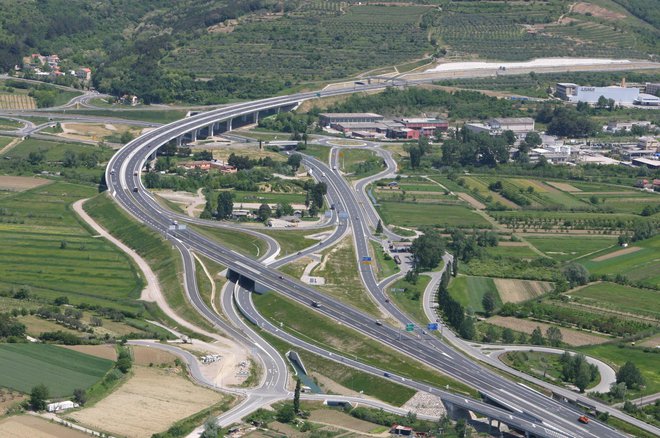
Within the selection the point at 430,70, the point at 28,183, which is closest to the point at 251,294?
the point at 28,183

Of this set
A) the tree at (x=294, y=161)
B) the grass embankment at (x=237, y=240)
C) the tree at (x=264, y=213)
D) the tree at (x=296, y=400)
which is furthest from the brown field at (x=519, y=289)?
the tree at (x=294, y=161)

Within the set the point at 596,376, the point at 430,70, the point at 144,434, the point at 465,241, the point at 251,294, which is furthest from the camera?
the point at 430,70

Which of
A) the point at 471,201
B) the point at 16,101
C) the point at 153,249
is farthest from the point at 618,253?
the point at 16,101

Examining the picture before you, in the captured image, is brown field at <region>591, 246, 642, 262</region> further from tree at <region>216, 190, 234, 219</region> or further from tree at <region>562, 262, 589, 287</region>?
tree at <region>216, 190, 234, 219</region>

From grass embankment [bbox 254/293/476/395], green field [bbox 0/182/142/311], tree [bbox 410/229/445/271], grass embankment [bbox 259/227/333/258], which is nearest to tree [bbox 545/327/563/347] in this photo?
grass embankment [bbox 254/293/476/395]

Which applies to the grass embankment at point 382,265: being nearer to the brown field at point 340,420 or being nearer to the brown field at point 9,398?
the brown field at point 340,420

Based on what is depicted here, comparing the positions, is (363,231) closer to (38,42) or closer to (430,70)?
(430,70)

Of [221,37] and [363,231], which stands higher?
[221,37]
